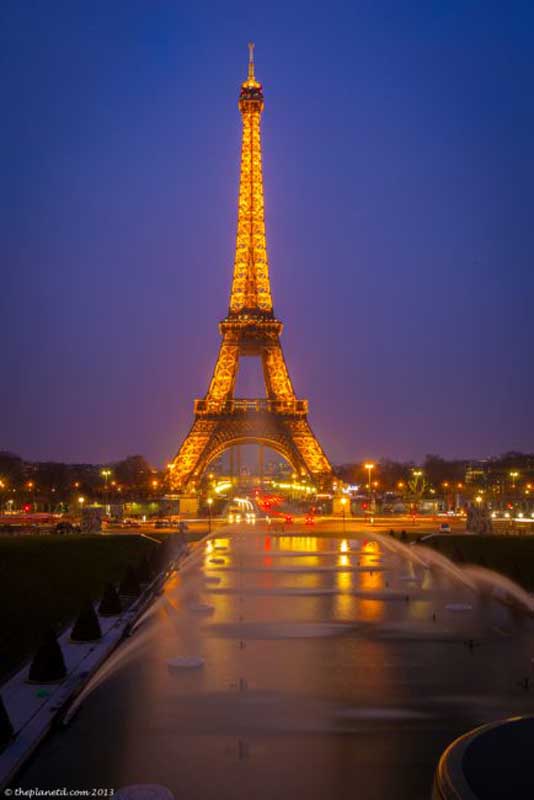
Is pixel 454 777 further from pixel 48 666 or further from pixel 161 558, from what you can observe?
pixel 161 558

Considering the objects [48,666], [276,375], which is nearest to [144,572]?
[48,666]

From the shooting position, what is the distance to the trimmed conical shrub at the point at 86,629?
17.9 m

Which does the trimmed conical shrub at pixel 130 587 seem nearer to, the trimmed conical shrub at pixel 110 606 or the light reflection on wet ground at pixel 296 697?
the light reflection on wet ground at pixel 296 697

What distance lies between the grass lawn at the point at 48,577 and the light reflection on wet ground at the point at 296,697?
2579mm

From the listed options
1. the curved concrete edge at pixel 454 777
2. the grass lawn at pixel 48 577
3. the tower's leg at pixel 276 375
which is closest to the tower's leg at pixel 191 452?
the tower's leg at pixel 276 375

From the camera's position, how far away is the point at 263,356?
100375 mm

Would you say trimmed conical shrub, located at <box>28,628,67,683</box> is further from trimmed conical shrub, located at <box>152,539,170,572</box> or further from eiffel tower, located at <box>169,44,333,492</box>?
eiffel tower, located at <box>169,44,333,492</box>

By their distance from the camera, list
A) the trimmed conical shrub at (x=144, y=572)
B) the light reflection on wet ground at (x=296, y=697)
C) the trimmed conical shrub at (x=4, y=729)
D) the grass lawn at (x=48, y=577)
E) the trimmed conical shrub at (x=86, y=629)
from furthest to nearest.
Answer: the trimmed conical shrub at (x=144, y=572), the grass lawn at (x=48, y=577), the trimmed conical shrub at (x=86, y=629), the trimmed conical shrub at (x=4, y=729), the light reflection on wet ground at (x=296, y=697)

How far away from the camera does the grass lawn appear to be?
19531mm

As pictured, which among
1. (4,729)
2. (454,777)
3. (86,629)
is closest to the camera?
(454,777)

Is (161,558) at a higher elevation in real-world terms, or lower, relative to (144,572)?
higher

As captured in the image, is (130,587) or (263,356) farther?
(263,356)

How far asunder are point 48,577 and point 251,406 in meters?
70.0

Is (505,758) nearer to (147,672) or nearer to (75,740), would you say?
(75,740)
